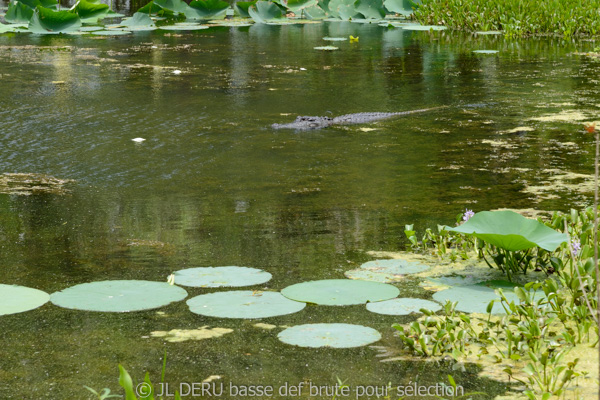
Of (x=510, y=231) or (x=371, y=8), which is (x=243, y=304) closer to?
(x=510, y=231)

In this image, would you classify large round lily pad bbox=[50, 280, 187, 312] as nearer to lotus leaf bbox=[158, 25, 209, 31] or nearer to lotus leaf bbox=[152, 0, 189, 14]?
lotus leaf bbox=[158, 25, 209, 31]

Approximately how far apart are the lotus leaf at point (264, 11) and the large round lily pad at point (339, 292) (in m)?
12.9

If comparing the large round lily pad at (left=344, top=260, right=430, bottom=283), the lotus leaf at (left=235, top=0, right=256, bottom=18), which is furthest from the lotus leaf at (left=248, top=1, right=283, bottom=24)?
the large round lily pad at (left=344, top=260, right=430, bottom=283)

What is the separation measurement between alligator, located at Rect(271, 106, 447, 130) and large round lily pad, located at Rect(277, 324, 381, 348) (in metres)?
4.10

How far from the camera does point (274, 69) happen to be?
10023 millimetres

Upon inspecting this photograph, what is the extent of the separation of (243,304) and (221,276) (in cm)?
37

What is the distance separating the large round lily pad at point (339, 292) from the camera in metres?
3.18

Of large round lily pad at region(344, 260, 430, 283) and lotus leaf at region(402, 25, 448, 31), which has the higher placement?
lotus leaf at region(402, 25, 448, 31)

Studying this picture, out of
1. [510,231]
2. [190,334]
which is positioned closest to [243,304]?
[190,334]

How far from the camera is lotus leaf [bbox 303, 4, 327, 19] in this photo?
16.7 m

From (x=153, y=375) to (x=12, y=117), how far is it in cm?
518

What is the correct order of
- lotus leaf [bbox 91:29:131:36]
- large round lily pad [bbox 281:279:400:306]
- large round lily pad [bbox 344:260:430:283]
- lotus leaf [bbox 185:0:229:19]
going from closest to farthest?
large round lily pad [bbox 281:279:400:306] < large round lily pad [bbox 344:260:430:283] < lotus leaf [bbox 91:29:131:36] < lotus leaf [bbox 185:0:229:19]

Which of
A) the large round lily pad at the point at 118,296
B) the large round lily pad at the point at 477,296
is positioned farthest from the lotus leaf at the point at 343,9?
the large round lily pad at the point at 118,296

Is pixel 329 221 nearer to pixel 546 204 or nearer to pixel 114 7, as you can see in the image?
pixel 546 204
